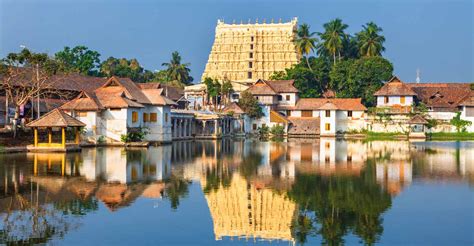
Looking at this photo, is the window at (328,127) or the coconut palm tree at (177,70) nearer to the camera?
the window at (328,127)

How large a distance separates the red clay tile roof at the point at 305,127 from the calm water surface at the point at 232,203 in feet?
138

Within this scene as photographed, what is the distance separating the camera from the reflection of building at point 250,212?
15.6 m

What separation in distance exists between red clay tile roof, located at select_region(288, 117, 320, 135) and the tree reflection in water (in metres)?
47.7

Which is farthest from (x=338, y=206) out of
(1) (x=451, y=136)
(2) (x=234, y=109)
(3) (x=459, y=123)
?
(3) (x=459, y=123)

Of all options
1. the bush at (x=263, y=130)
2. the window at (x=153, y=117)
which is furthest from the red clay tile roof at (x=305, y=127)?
the window at (x=153, y=117)

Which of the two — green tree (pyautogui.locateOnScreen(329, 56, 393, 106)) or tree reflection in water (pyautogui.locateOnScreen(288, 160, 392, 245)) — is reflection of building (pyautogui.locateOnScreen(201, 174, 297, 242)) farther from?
green tree (pyautogui.locateOnScreen(329, 56, 393, 106))

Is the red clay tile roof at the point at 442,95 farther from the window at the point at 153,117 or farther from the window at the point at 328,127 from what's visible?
the window at the point at 153,117

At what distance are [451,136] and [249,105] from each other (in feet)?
74.0

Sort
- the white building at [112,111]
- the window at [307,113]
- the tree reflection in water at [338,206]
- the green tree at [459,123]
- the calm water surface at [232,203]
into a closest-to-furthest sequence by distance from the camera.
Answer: the calm water surface at [232,203] → the tree reflection in water at [338,206] → the white building at [112,111] → the green tree at [459,123] → the window at [307,113]

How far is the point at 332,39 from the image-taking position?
3364 inches

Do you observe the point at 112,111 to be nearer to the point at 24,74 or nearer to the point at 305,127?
the point at 24,74

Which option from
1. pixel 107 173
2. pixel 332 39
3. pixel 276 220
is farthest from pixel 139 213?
pixel 332 39

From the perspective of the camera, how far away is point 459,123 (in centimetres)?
6962

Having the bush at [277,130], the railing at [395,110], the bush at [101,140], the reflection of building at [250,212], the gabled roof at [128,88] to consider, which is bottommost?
the reflection of building at [250,212]
